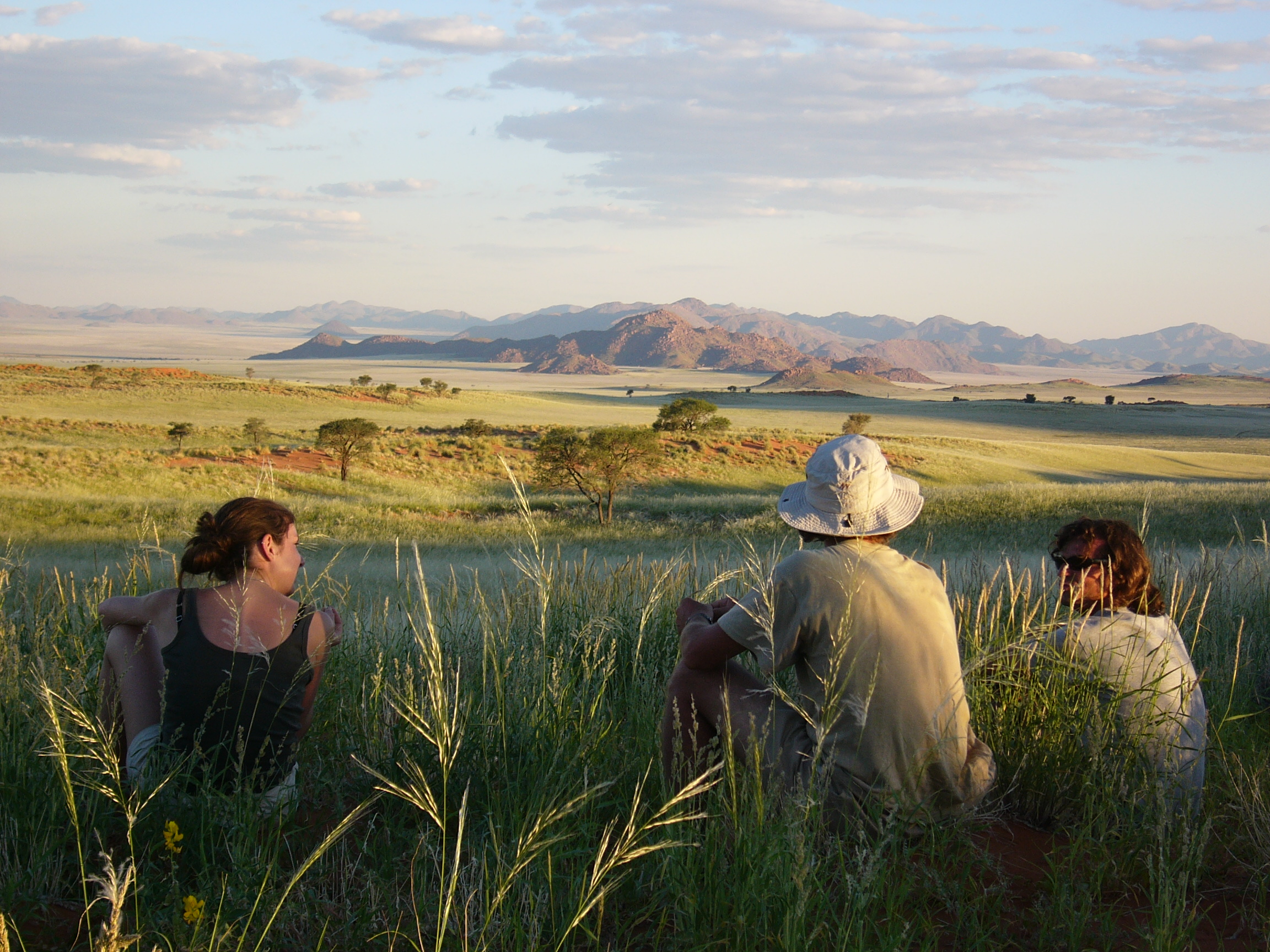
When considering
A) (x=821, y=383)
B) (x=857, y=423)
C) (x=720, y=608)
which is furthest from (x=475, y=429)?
(x=821, y=383)

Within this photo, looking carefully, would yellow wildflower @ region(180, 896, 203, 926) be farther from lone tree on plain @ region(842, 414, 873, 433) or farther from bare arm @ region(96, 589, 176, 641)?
lone tree on plain @ region(842, 414, 873, 433)

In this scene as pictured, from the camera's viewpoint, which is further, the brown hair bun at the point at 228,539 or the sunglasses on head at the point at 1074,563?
the sunglasses on head at the point at 1074,563

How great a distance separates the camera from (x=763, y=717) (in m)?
2.90

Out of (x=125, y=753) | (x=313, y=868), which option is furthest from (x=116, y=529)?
(x=313, y=868)

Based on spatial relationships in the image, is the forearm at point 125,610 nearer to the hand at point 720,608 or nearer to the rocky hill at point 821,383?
the hand at point 720,608

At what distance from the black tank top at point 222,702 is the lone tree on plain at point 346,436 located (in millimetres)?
28876

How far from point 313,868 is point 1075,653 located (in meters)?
2.59

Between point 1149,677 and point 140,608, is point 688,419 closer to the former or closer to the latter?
point 1149,677

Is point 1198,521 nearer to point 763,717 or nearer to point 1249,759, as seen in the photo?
point 1249,759

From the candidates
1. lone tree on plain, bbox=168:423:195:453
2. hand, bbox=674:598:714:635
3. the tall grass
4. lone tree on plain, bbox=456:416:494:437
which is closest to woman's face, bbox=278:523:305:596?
the tall grass

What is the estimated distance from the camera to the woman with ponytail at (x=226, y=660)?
2.77 m

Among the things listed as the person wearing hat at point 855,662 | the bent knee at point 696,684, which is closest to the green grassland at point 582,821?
the person wearing hat at point 855,662

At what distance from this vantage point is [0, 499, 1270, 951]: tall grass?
6.65 feet

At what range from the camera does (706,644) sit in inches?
109
